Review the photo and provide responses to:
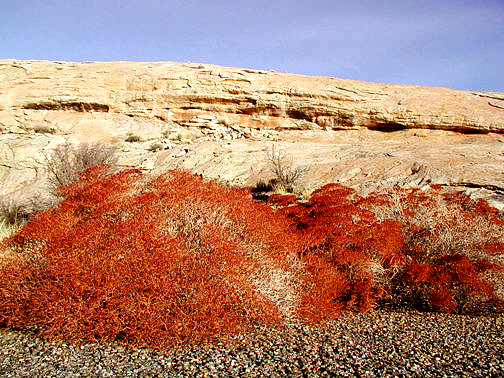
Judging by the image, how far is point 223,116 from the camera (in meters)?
19.6

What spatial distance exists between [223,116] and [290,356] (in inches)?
662

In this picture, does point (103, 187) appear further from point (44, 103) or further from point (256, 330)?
point (44, 103)

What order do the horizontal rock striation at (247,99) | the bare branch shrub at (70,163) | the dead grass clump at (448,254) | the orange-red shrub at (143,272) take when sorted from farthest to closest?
the horizontal rock striation at (247,99) < the bare branch shrub at (70,163) < the dead grass clump at (448,254) < the orange-red shrub at (143,272)

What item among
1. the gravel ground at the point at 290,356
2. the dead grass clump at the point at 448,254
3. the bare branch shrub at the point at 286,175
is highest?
the bare branch shrub at the point at 286,175

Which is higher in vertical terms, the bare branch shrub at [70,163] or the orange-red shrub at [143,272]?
the bare branch shrub at [70,163]

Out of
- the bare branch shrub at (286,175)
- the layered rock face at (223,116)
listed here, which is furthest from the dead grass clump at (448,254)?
the layered rock face at (223,116)

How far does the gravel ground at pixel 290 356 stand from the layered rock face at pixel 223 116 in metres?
9.83

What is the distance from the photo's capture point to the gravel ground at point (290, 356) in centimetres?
335

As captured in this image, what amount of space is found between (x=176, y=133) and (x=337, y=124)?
7658 millimetres

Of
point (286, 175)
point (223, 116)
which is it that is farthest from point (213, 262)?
point (223, 116)

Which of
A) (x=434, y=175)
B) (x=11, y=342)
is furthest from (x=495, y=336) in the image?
(x=434, y=175)

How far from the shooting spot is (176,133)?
18031 millimetres

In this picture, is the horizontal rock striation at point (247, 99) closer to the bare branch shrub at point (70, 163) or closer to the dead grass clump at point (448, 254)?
the bare branch shrub at point (70, 163)

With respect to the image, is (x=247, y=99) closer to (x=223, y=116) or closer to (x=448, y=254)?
(x=223, y=116)
